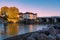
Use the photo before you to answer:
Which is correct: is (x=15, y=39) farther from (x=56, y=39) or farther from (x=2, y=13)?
(x=2, y=13)

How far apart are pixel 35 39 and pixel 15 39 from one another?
0.82m

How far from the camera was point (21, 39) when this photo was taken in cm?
657

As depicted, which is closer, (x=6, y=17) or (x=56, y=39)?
(x=56, y=39)

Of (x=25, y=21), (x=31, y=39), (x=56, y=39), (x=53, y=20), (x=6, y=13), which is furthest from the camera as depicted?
(x=25, y=21)

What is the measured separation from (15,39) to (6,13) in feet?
148

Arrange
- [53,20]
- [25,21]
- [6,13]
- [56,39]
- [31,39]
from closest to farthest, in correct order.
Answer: [31,39] < [56,39] < [6,13] < [53,20] < [25,21]

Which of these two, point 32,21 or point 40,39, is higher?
point 40,39

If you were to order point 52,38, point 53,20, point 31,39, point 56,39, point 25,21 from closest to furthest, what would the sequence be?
point 31,39, point 52,38, point 56,39, point 53,20, point 25,21

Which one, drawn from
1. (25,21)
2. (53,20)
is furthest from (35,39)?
(25,21)

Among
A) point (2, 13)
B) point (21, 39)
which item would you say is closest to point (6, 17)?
point (2, 13)

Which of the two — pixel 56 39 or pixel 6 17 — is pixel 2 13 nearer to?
pixel 6 17

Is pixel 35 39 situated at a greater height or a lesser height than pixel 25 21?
greater

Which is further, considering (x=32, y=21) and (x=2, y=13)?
(x=32, y=21)

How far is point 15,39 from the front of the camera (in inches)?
252
